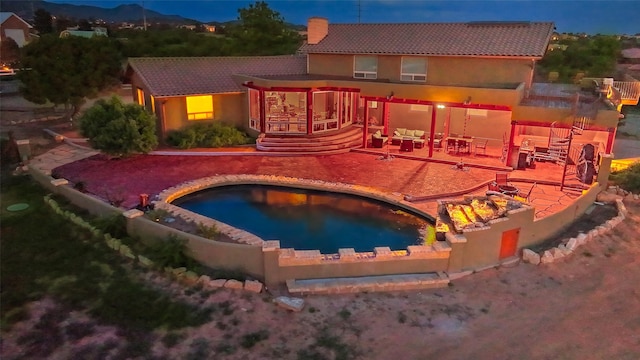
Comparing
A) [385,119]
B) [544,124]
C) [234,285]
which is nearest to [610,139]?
[544,124]

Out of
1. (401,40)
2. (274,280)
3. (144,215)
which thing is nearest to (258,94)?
(401,40)

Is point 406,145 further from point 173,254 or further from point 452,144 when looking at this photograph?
point 173,254

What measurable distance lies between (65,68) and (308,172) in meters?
14.9

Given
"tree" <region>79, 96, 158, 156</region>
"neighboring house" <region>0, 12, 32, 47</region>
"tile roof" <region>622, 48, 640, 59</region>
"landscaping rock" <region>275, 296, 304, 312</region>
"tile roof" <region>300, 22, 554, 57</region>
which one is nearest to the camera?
"landscaping rock" <region>275, 296, 304, 312</region>

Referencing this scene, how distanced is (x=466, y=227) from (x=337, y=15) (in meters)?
158

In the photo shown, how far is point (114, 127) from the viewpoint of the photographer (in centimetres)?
1934

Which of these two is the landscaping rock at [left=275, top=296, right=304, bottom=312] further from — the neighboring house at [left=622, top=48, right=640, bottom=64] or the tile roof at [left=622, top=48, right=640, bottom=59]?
the tile roof at [left=622, top=48, right=640, bottom=59]

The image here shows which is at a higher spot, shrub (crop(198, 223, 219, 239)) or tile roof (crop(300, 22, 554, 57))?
tile roof (crop(300, 22, 554, 57))

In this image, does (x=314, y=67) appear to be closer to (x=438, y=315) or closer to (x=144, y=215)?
(x=144, y=215)

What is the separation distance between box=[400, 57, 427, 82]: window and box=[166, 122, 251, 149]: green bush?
925cm

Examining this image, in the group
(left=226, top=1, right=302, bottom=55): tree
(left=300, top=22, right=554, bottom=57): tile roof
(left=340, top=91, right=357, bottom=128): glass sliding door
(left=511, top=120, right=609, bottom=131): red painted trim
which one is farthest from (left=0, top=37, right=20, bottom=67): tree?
(left=511, top=120, right=609, bottom=131): red painted trim

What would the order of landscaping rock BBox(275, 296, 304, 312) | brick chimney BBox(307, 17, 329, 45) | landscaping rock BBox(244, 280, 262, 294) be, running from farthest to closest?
brick chimney BBox(307, 17, 329, 45) → landscaping rock BBox(244, 280, 262, 294) → landscaping rock BBox(275, 296, 304, 312)

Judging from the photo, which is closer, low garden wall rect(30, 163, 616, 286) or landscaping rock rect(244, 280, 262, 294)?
landscaping rock rect(244, 280, 262, 294)

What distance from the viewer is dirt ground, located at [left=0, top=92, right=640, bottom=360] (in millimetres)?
9039
